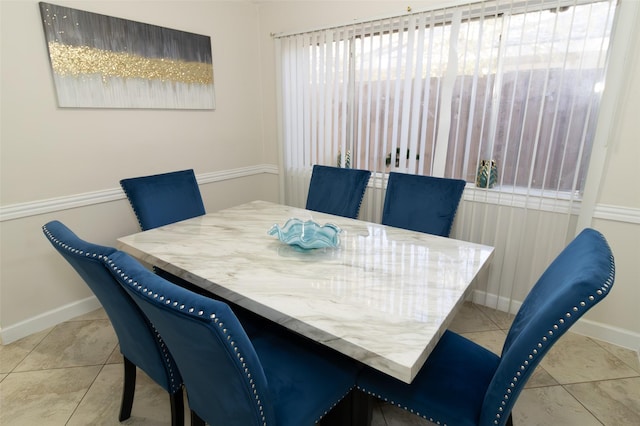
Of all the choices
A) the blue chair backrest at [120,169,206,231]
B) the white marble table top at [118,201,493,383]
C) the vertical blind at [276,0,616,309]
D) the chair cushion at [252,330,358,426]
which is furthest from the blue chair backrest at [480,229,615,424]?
the blue chair backrest at [120,169,206,231]

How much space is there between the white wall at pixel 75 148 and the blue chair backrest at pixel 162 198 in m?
0.54

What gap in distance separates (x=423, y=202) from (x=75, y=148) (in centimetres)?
228

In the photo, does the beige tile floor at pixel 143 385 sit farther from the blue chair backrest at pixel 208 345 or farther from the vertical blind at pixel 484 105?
the blue chair backrest at pixel 208 345

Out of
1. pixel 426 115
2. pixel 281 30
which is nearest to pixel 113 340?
pixel 426 115

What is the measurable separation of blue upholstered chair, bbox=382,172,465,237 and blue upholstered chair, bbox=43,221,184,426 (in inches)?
58.7

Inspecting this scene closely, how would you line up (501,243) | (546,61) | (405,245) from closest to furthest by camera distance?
1. (405,245)
2. (546,61)
3. (501,243)

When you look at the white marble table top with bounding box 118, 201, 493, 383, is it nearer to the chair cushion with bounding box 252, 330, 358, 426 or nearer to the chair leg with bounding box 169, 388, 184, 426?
the chair cushion with bounding box 252, 330, 358, 426

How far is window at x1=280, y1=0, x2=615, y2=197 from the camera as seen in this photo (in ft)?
6.61

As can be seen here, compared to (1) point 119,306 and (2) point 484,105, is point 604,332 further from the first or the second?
(1) point 119,306

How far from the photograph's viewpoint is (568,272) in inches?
40.3

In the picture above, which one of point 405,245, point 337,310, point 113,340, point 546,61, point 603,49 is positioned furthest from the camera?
point 113,340

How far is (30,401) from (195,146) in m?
2.03

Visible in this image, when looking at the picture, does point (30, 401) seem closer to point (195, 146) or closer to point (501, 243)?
point (195, 146)

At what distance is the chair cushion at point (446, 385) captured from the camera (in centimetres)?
109
